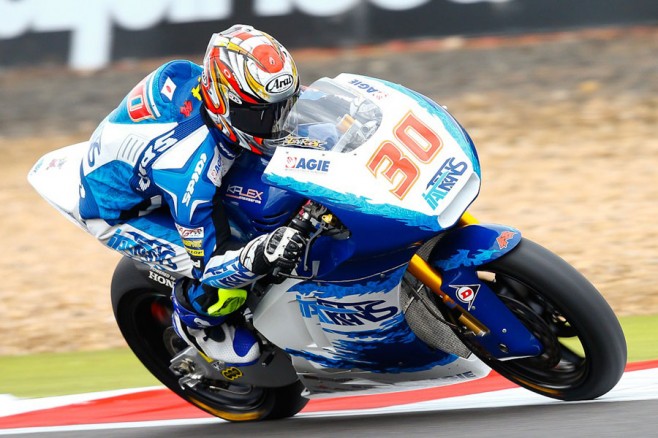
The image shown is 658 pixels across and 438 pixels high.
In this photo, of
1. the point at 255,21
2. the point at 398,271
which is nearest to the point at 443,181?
the point at 398,271

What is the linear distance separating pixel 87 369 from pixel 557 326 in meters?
3.25

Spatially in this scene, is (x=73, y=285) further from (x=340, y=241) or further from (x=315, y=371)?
(x=340, y=241)

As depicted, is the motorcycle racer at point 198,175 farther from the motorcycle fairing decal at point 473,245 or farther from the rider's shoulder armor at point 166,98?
the motorcycle fairing decal at point 473,245

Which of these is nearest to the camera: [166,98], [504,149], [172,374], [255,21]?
[166,98]

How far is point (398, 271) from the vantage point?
4086 millimetres

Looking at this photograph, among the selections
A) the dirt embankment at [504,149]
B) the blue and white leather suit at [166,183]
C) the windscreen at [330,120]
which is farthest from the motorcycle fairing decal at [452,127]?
the dirt embankment at [504,149]

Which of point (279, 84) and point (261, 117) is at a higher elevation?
point (279, 84)

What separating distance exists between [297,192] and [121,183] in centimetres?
106

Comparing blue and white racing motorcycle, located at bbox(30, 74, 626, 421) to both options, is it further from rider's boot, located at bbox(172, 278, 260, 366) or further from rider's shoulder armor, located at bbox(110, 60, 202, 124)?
rider's shoulder armor, located at bbox(110, 60, 202, 124)

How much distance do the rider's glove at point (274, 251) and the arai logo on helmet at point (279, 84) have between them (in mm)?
494

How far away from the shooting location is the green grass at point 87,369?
5.96 m

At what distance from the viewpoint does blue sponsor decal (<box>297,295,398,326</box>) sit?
4.20m

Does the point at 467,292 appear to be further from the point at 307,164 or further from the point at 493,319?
the point at 307,164

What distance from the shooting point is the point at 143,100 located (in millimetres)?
4578
